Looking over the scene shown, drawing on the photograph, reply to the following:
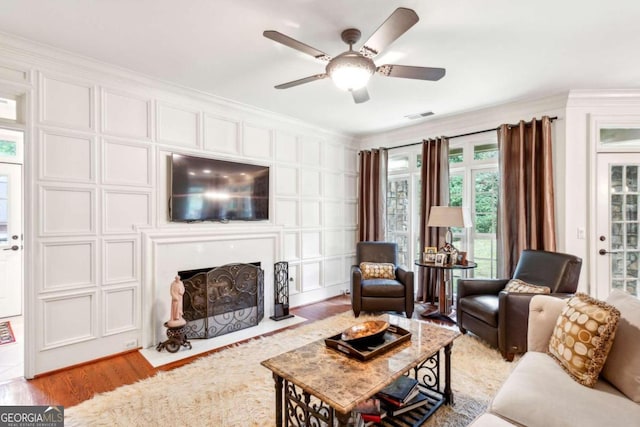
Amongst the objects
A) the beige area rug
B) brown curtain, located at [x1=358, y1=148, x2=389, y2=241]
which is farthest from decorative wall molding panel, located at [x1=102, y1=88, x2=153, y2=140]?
brown curtain, located at [x1=358, y1=148, x2=389, y2=241]

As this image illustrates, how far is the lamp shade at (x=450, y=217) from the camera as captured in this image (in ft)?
12.4

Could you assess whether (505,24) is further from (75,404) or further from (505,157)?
(75,404)

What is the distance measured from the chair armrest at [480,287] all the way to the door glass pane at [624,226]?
1.34 m

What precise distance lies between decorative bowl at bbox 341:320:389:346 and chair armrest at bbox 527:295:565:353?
0.93 metres

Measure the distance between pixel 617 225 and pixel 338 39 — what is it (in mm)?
3691

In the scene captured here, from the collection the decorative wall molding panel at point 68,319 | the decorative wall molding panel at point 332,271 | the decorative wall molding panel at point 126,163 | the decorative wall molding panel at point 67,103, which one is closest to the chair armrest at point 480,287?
the decorative wall molding panel at point 332,271

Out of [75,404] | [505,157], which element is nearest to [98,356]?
[75,404]

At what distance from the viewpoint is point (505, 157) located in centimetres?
392

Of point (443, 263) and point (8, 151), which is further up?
point (8, 151)

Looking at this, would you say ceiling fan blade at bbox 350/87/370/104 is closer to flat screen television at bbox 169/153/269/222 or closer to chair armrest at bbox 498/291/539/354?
flat screen television at bbox 169/153/269/222

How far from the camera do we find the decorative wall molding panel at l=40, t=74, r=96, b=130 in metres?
2.63

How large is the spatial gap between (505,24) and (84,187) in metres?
3.61

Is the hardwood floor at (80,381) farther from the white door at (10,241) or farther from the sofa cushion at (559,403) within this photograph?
the sofa cushion at (559,403)

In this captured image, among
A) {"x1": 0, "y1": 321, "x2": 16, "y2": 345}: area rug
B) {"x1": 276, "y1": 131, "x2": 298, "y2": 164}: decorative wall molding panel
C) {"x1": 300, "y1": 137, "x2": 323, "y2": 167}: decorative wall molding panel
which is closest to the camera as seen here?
{"x1": 0, "y1": 321, "x2": 16, "y2": 345}: area rug
